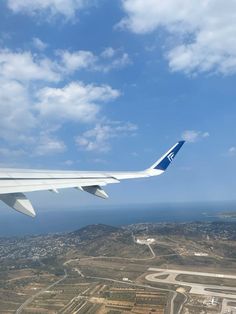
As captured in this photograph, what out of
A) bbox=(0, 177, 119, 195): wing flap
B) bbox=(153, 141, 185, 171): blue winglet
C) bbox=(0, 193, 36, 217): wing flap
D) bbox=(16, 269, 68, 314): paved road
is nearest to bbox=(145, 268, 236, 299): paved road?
bbox=(16, 269, 68, 314): paved road

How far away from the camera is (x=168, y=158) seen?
21.9 metres

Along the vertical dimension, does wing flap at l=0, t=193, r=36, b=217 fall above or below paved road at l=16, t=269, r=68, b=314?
above

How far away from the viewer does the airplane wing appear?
10398mm

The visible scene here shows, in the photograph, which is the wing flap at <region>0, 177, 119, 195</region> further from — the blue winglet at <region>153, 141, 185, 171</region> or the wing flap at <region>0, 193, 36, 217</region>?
the blue winglet at <region>153, 141, 185, 171</region>

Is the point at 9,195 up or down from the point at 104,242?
up

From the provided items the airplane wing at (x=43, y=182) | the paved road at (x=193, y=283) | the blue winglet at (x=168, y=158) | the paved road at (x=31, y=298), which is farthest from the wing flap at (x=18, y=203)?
the paved road at (x=193, y=283)

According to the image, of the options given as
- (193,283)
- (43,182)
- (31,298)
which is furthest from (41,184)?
(193,283)

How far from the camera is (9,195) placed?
34.4ft

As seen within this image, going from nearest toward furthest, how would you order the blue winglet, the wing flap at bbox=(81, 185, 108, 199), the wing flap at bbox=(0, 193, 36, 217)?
the wing flap at bbox=(0, 193, 36, 217) → the wing flap at bbox=(81, 185, 108, 199) → the blue winglet

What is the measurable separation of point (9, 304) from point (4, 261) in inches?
1696

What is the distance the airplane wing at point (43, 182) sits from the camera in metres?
10.4

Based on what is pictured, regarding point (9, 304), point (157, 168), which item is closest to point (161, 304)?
point (9, 304)

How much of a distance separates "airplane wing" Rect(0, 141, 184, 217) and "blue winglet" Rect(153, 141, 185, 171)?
1069 mm

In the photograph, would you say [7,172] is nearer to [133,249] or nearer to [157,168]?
[157,168]
